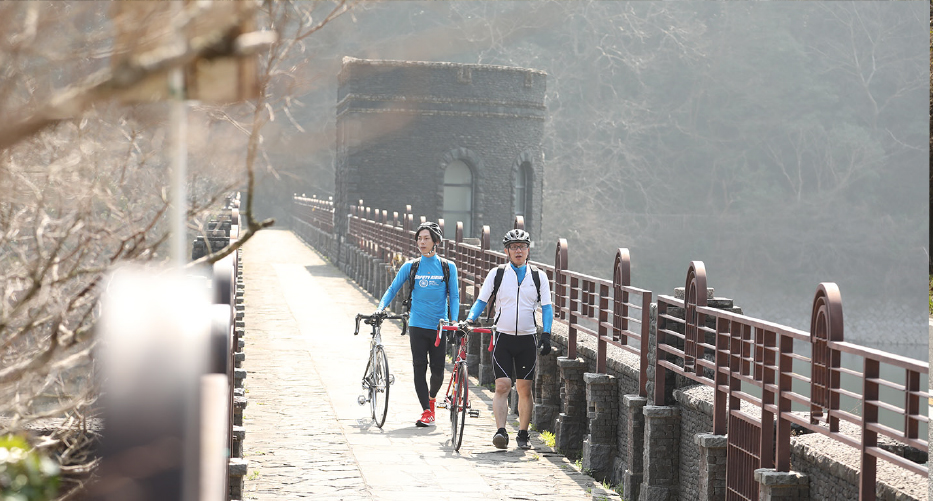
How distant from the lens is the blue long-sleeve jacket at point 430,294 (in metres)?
10.3

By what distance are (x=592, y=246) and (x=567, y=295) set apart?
49937 mm

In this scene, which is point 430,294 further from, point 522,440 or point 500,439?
point 522,440

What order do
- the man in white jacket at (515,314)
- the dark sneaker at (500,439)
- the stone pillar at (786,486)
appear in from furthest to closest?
the dark sneaker at (500,439), the man in white jacket at (515,314), the stone pillar at (786,486)

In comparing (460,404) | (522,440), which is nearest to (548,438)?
(522,440)

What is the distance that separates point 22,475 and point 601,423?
7.56m

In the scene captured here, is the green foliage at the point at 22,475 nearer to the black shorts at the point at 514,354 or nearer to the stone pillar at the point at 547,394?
the black shorts at the point at 514,354

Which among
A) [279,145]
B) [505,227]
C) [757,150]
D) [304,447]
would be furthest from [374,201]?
[757,150]

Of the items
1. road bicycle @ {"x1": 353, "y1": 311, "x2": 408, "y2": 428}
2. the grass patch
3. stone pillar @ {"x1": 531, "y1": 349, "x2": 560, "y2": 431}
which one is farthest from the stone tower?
road bicycle @ {"x1": 353, "y1": 311, "x2": 408, "y2": 428}

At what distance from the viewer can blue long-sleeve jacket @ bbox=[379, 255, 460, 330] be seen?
10344 millimetres

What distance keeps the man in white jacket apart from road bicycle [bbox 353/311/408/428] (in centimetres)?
90

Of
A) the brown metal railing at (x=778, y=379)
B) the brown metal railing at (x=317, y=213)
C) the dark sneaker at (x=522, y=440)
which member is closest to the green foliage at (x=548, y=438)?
the dark sneaker at (x=522, y=440)

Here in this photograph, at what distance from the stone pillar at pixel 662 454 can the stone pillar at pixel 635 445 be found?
385 mm

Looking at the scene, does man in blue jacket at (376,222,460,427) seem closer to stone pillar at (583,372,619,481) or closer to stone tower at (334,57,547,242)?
stone pillar at (583,372,619,481)

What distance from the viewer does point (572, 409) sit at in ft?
36.1
